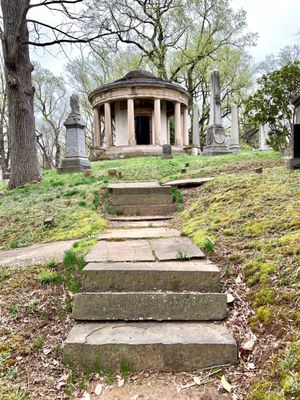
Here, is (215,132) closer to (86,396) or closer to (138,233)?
(138,233)

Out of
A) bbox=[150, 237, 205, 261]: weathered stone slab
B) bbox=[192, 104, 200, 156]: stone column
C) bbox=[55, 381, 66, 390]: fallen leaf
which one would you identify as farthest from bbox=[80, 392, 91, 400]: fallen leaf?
bbox=[192, 104, 200, 156]: stone column

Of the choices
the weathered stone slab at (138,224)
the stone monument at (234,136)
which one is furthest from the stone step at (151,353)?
the stone monument at (234,136)

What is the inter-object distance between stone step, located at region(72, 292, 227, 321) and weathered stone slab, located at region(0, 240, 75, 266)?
3.39 feet

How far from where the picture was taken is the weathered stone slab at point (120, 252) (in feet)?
11.0

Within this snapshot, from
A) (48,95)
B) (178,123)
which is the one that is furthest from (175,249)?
(48,95)

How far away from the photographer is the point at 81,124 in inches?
553

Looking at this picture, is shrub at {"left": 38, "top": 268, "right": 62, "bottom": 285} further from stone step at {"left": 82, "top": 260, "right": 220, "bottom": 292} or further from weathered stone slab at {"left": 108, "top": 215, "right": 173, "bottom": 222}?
weathered stone slab at {"left": 108, "top": 215, "right": 173, "bottom": 222}

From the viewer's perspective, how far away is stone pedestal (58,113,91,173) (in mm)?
13328

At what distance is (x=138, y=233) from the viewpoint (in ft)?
15.2

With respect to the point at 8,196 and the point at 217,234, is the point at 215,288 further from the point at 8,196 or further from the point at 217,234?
the point at 8,196

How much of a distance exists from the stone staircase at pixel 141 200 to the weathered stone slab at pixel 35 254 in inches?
81.1

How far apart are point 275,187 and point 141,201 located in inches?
101

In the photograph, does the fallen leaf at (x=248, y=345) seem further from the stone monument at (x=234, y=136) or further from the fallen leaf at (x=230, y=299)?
the stone monument at (x=234, y=136)

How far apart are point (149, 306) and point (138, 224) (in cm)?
283
